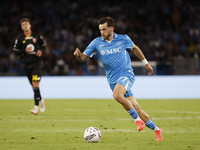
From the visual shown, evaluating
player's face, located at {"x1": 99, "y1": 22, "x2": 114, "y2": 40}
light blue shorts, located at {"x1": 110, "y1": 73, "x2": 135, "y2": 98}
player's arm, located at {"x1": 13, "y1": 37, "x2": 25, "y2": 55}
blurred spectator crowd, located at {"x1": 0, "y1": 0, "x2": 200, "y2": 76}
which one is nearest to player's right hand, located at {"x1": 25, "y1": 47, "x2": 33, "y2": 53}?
player's arm, located at {"x1": 13, "y1": 37, "x2": 25, "y2": 55}

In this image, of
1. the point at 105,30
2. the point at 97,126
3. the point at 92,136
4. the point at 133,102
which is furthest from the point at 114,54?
the point at 97,126

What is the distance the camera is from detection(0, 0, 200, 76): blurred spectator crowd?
1991 cm

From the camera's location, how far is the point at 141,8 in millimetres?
23438

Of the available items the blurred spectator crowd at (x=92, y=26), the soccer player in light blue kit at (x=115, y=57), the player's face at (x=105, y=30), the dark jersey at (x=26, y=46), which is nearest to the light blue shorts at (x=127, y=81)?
the soccer player in light blue kit at (x=115, y=57)

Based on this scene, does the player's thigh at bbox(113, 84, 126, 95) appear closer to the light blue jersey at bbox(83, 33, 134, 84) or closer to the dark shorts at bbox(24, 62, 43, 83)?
the light blue jersey at bbox(83, 33, 134, 84)

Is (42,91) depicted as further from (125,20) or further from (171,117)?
(125,20)

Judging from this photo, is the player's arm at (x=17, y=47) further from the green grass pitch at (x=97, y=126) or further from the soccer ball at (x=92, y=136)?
the soccer ball at (x=92, y=136)

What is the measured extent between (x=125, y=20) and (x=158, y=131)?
16844 millimetres

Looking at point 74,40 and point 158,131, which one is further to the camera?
point 74,40

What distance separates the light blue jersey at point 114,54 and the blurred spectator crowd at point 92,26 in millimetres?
12223

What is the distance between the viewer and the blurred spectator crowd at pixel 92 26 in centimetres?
1991

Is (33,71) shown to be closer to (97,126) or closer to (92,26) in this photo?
(97,126)

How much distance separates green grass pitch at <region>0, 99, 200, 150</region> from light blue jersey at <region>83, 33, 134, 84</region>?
1085 millimetres

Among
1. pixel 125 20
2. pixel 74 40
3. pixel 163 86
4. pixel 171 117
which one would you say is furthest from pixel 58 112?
pixel 125 20
